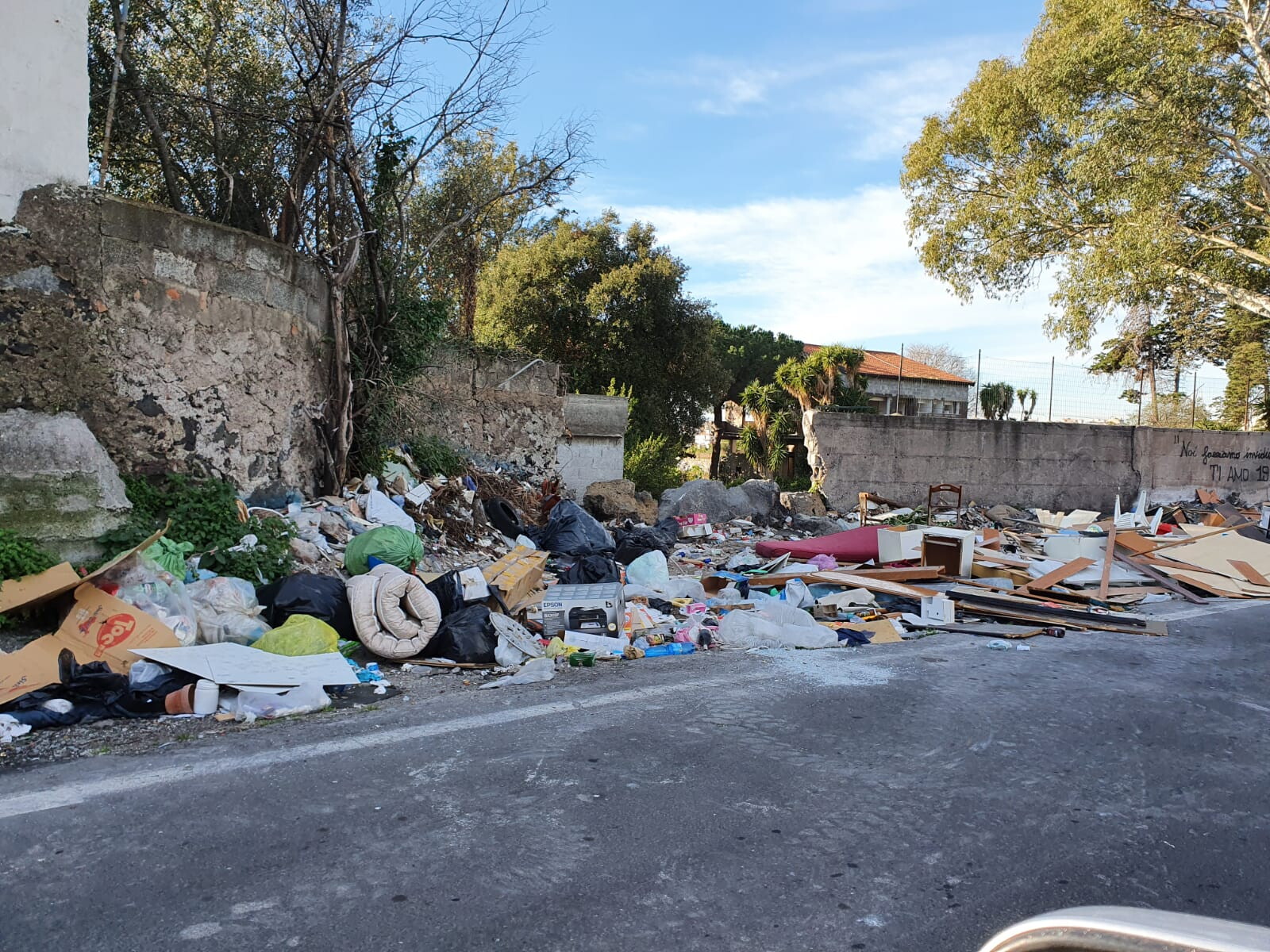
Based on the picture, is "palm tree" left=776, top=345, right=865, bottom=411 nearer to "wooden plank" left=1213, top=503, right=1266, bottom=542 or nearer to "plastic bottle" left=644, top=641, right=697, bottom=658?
"wooden plank" left=1213, top=503, right=1266, bottom=542

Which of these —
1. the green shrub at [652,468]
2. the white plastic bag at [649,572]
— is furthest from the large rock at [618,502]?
the white plastic bag at [649,572]

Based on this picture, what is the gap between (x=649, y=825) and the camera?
9.03ft

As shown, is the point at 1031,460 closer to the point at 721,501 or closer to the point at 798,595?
the point at 721,501

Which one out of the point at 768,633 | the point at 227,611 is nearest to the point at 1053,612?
the point at 768,633

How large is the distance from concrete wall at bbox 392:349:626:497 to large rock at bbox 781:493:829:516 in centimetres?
252

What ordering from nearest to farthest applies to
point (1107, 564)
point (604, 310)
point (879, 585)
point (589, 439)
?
1. point (879, 585)
2. point (1107, 564)
3. point (589, 439)
4. point (604, 310)

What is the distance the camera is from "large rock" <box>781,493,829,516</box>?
12094mm

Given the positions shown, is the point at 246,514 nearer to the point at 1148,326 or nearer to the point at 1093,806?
the point at 1093,806

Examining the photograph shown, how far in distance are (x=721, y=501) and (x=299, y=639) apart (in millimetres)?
7491

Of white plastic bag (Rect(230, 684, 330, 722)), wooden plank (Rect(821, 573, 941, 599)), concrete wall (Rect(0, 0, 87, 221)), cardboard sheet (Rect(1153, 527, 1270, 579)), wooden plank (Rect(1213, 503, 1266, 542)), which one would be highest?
concrete wall (Rect(0, 0, 87, 221))

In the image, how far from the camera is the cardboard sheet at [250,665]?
13.1ft

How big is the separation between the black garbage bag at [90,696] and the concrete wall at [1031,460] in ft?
32.9

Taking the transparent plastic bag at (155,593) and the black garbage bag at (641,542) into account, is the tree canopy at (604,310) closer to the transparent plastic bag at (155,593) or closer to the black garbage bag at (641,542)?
the black garbage bag at (641,542)

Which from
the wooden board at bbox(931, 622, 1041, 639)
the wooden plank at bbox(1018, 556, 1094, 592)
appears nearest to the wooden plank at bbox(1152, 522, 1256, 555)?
the wooden plank at bbox(1018, 556, 1094, 592)
